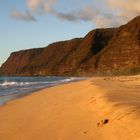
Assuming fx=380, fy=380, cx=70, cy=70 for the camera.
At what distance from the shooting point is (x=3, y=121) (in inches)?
384

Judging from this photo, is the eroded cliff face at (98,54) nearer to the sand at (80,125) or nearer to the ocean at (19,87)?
the ocean at (19,87)

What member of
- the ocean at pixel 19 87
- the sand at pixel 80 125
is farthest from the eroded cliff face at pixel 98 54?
the sand at pixel 80 125

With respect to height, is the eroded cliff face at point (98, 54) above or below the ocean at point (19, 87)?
above

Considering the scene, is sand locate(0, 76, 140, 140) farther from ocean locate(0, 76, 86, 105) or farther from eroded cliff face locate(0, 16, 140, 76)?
eroded cliff face locate(0, 16, 140, 76)

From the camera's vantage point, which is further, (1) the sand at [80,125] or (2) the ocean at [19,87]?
(2) the ocean at [19,87]

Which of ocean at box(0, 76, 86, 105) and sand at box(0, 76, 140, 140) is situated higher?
ocean at box(0, 76, 86, 105)

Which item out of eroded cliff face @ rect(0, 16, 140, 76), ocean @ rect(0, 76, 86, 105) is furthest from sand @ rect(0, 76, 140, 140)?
eroded cliff face @ rect(0, 16, 140, 76)

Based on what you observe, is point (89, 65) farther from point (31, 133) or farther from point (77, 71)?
point (31, 133)

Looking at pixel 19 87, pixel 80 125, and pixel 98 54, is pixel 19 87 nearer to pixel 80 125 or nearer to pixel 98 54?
pixel 80 125

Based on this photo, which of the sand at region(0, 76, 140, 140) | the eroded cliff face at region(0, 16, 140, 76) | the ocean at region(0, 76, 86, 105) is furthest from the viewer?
the eroded cliff face at region(0, 16, 140, 76)

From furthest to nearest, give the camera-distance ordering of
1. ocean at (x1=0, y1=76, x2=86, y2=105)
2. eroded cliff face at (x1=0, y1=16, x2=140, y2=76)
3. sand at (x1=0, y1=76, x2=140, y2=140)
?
eroded cliff face at (x1=0, y1=16, x2=140, y2=76), ocean at (x1=0, y1=76, x2=86, y2=105), sand at (x1=0, y1=76, x2=140, y2=140)

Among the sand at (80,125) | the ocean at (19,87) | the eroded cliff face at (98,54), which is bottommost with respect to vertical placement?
the sand at (80,125)

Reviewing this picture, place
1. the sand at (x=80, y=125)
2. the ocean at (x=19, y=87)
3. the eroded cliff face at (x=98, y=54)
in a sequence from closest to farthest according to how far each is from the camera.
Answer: the sand at (x=80, y=125) < the ocean at (x=19, y=87) < the eroded cliff face at (x=98, y=54)

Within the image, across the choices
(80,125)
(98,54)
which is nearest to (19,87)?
(80,125)
